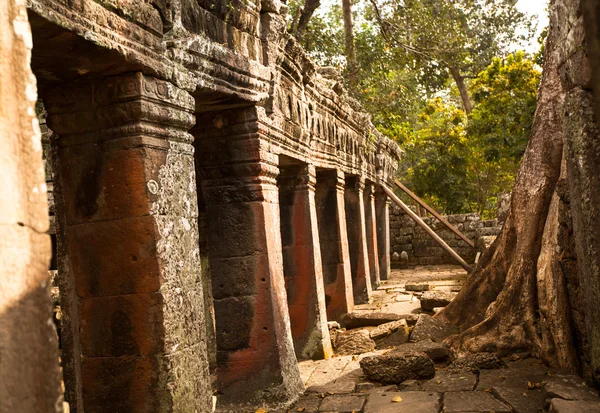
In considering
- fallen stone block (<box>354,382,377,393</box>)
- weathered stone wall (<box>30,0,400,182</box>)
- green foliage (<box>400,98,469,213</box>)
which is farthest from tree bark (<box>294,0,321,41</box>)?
fallen stone block (<box>354,382,377,393</box>)

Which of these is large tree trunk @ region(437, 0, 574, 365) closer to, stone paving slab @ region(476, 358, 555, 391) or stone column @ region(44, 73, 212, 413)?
stone paving slab @ region(476, 358, 555, 391)

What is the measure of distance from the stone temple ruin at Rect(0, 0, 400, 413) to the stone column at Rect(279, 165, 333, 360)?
0.02m

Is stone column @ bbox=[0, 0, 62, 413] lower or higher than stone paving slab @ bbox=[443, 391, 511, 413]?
higher

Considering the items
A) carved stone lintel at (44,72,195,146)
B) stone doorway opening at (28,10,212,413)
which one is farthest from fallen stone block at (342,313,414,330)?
carved stone lintel at (44,72,195,146)

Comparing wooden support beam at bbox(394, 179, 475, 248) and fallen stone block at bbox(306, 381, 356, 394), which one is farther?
wooden support beam at bbox(394, 179, 475, 248)

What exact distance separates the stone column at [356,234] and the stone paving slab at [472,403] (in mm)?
6780

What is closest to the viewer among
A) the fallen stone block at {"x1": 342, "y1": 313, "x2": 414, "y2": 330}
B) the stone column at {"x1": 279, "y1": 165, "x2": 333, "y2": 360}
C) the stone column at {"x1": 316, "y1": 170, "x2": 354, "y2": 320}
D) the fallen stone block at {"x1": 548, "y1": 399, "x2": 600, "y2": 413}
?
the fallen stone block at {"x1": 548, "y1": 399, "x2": 600, "y2": 413}

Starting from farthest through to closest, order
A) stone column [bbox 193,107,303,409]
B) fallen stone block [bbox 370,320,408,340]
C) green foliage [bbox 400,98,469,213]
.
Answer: green foliage [bbox 400,98,469,213] → fallen stone block [bbox 370,320,408,340] → stone column [bbox 193,107,303,409]

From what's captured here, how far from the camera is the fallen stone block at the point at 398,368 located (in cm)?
636

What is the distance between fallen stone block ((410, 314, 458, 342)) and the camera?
8.29 m

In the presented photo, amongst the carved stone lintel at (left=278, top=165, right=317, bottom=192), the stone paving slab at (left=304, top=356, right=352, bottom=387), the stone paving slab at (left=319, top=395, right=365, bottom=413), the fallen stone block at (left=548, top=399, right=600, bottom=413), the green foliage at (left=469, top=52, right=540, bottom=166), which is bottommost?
the stone paving slab at (left=319, top=395, right=365, bottom=413)

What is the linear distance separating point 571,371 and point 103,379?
4016 mm

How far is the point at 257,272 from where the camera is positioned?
5887 mm

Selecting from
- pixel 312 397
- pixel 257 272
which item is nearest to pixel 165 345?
pixel 257 272
